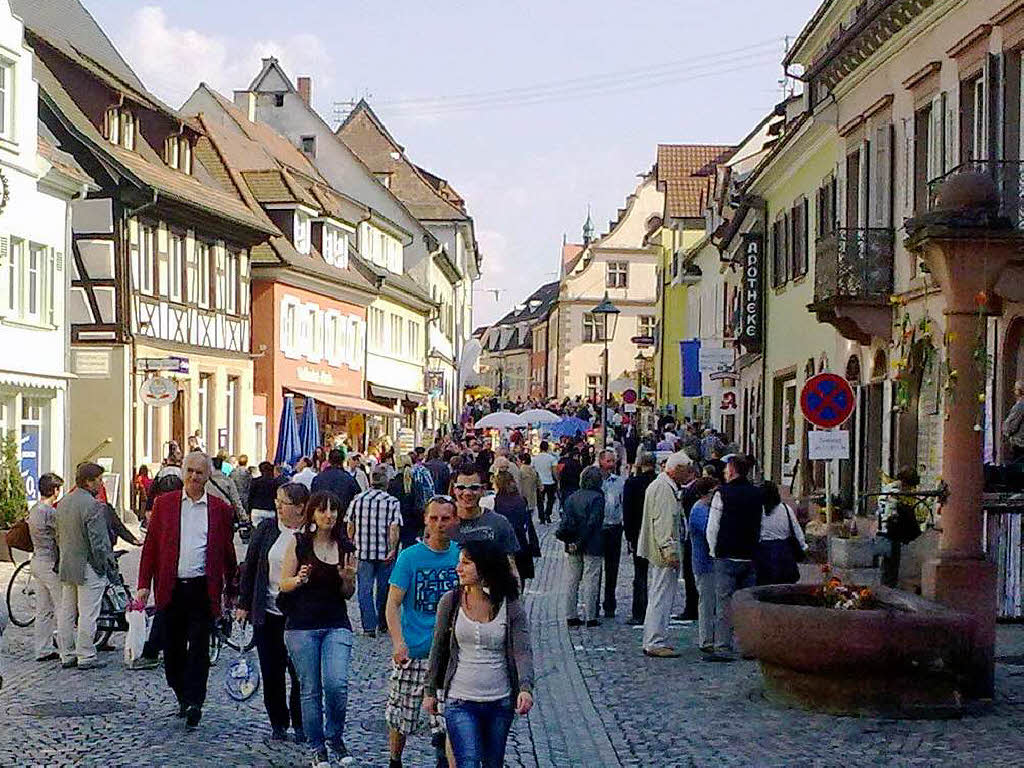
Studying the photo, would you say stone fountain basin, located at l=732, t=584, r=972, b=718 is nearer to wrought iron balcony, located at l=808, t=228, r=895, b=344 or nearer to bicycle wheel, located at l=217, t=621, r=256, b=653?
bicycle wheel, located at l=217, t=621, r=256, b=653

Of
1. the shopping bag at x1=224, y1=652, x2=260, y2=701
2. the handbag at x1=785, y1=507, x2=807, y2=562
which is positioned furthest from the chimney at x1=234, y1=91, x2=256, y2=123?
the shopping bag at x1=224, y1=652, x2=260, y2=701

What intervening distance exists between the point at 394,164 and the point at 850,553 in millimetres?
63035

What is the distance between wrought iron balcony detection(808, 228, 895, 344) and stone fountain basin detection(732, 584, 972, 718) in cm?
1339

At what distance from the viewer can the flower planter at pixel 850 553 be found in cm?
2095

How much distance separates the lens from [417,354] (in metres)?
67.8

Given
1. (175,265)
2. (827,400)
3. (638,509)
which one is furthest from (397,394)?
(827,400)

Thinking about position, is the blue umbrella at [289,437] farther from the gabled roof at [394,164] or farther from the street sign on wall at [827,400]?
the gabled roof at [394,164]

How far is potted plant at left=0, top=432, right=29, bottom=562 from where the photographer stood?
26062mm

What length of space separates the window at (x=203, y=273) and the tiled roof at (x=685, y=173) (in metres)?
34.5

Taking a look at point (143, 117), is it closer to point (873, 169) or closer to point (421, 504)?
point (873, 169)

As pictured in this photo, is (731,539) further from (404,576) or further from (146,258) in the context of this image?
(146,258)

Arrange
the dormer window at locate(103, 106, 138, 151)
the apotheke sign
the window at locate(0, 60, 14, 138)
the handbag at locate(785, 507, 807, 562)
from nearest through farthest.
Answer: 1. the handbag at locate(785, 507, 807, 562)
2. the window at locate(0, 60, 14, 138)
3. the dormer window at locate(103, 106, 138, 151)
4. the apotheke sign

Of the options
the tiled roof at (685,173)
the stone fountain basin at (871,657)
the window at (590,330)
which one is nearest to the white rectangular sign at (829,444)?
the stone fountain basin at (871,657)

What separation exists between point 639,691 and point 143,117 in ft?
92.3
